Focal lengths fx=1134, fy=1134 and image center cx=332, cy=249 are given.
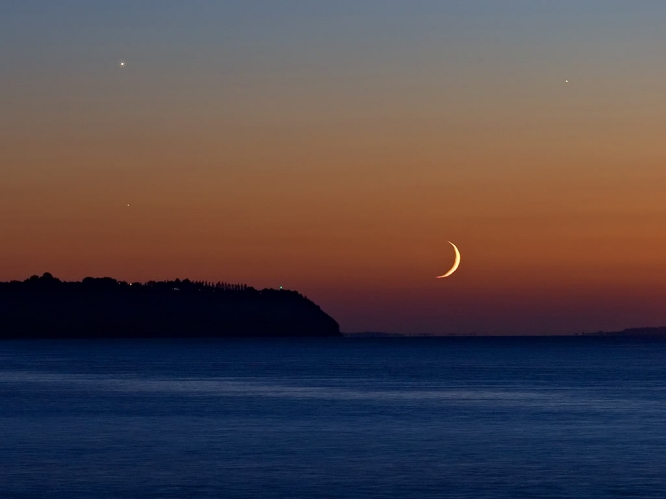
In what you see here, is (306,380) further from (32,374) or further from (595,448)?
(595,448)

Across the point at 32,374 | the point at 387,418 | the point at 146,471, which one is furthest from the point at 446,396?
the point at 32,374

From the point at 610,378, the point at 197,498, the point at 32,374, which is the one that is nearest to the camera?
the point at 197,498

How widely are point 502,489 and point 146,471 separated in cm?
1439

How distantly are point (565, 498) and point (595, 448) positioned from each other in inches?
587

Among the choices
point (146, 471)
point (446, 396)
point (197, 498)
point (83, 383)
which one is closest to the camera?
point (197, 498)

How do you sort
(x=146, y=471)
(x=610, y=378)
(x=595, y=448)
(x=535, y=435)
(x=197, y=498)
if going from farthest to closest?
(x=610, y=378), (x=535, y=435), (x=595, y=448), (x=146, y=471), (x=197, y=498)

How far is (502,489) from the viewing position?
1639 inches

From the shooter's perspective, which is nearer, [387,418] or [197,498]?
[197,498]

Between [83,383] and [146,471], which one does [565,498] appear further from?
[83,383]

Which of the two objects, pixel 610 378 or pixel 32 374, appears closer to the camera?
pixel 610 378

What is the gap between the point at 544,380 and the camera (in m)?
124

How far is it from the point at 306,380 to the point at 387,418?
53.1 meters

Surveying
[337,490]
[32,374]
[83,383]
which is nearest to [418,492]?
[337,490]

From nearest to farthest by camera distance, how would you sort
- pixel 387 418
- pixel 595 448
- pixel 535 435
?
1. pixel 595 448
2. pixel 535 435
3. pixel 387 418
